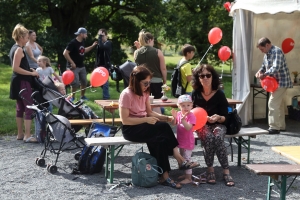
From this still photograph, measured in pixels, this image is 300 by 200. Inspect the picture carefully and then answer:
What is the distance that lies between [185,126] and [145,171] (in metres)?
0.65

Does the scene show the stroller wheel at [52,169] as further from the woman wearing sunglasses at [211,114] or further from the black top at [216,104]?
the black top at [216,104]

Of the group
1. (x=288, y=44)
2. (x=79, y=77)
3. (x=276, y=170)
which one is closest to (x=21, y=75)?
(x=79, y=77)

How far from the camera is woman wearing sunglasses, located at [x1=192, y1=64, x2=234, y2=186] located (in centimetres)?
560

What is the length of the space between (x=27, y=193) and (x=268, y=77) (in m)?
4.74

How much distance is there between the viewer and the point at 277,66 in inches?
327

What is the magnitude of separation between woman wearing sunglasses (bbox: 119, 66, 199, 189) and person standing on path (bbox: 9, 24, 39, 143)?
7.00ft

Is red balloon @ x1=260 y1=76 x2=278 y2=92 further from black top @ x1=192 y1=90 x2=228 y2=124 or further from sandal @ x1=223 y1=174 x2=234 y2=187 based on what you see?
sandal @ x1=223 y1=174 x2=234 y2=187

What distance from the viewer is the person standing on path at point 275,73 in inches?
327

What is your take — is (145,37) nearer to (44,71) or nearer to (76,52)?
(44,71)

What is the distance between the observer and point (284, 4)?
836 cm

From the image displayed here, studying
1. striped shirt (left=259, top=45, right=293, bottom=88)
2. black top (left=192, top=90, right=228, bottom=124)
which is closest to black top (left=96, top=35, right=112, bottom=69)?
striped shirt (left=259, top=45, right=293, bottom=88)

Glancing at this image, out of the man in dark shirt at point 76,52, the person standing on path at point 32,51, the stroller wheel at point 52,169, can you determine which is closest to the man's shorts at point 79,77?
the man in dark shirt at point 76,52

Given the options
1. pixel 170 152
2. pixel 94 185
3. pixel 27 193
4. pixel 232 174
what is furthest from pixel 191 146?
pixel 27 193

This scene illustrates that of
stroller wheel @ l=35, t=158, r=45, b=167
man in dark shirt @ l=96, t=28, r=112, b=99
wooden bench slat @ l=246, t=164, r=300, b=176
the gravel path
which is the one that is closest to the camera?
wooden bench slat @ l=246, t=164, r=300, b=176
